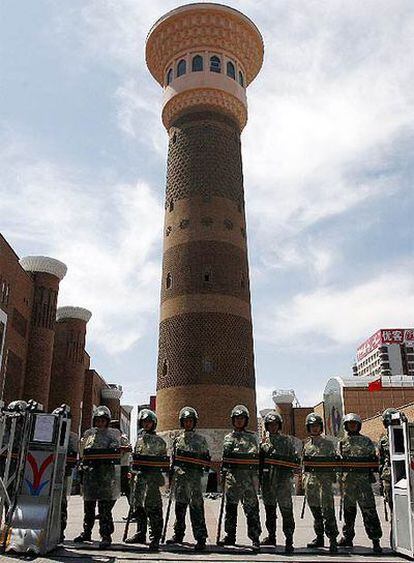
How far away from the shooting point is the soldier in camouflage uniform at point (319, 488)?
8156 millimetres

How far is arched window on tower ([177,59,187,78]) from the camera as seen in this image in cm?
3084

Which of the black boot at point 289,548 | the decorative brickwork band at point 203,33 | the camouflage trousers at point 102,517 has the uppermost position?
the decorative brickwork band at point 203,33

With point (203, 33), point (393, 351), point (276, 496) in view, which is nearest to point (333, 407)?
point (203, 33)

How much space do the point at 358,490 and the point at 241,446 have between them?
1849mm

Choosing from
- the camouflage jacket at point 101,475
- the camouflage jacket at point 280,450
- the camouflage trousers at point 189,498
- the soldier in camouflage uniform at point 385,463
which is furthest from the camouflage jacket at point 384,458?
the camouflage jacket at point 101,475

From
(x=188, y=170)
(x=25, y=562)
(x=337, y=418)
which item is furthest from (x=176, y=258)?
(x=25, y=562)

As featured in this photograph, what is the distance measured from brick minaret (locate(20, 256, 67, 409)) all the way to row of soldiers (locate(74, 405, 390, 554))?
83.2 ft

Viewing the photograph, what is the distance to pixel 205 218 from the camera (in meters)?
27.4

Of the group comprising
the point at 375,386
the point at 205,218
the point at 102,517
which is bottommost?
the point at 102,517

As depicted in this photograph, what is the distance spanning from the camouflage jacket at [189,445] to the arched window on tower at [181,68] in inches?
1033

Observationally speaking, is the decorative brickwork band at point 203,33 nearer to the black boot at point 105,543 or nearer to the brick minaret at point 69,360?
the brick minaret at point 69,360

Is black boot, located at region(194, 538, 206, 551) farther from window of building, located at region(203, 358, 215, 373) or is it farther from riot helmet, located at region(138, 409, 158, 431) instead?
window of building, located at region(203, 358, 215, 373)

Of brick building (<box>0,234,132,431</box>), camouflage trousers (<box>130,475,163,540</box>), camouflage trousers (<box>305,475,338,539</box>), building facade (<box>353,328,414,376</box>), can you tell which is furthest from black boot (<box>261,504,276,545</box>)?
Result: building facade (<box>353,328,414,376</box>)

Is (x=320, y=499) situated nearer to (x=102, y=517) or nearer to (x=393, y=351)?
(x=102, y=517)
